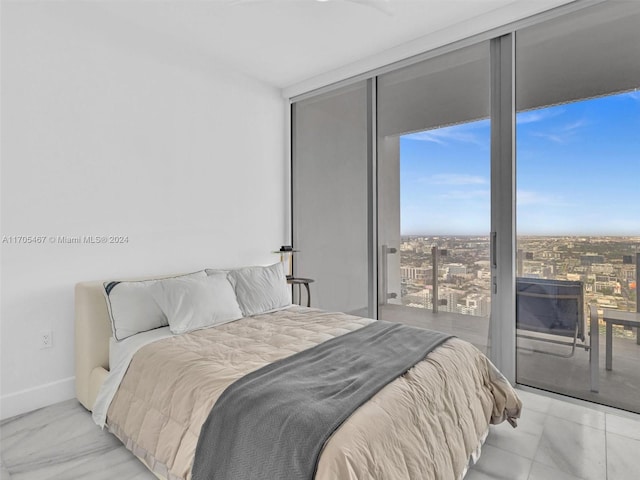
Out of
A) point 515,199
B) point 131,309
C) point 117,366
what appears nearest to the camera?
point 117,366

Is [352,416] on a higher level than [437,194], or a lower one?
lower

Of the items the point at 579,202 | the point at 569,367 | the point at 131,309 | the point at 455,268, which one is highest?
the point at 579,202

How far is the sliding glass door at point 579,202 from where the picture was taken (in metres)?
2.38

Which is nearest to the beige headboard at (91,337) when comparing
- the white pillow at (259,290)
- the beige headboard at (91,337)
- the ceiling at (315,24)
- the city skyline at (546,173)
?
the beige headboard at (91,337)

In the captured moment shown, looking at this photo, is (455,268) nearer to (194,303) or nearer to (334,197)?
(334,197)

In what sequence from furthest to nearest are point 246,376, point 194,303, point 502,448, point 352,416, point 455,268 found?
1. point 455,268
2. point 194,303
3. point 502,448
4. point 246,376
5. point 352,416

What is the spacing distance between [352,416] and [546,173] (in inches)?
93.3

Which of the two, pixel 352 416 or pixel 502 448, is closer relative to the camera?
pixel 352 416

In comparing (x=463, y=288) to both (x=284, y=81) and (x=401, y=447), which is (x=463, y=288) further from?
(x=284, y=81)

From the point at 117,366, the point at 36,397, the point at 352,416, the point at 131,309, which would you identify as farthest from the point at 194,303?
the point at 352,416

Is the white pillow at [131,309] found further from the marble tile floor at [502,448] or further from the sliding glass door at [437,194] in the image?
the sliding glass door at [437,194]

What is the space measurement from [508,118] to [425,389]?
2.24 meters

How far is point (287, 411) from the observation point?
132 cm

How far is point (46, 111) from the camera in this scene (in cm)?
247
